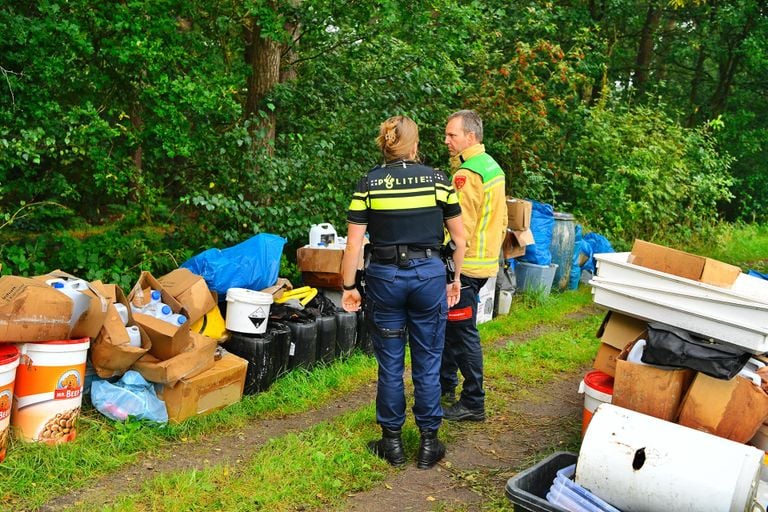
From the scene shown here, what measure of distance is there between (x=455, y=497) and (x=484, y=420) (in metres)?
1.17

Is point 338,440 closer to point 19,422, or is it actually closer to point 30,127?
point 19,422

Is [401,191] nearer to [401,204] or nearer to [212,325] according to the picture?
[401,204]

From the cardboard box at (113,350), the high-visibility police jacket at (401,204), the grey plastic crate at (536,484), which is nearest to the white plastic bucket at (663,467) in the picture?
the grey plastic crate at (536,484)

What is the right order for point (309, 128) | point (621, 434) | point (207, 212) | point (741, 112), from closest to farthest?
point (621, 434) → point (207, 212) → point (309, 128) → point (741, 112)

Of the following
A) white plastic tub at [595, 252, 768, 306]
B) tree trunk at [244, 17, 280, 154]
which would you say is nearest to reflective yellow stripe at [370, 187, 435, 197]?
white plastic tub at [595, 252, 768, 306]

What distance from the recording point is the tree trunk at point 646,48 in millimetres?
17281

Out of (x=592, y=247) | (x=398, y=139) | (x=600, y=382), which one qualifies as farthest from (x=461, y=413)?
(x=592, y=247)

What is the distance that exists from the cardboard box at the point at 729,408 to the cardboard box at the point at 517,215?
4.31m

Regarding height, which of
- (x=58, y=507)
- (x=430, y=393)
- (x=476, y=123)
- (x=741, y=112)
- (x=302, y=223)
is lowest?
(x=58, y=507)

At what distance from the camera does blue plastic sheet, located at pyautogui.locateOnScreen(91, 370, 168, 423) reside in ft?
15.1

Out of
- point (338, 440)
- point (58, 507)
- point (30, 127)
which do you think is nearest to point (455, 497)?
point (338, 440)

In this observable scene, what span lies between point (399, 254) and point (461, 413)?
Result: 1.58 metres

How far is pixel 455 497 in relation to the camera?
4051mm

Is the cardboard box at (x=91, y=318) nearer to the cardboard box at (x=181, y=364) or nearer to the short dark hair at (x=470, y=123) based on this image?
the cardboard box at (x=181, y=364)
